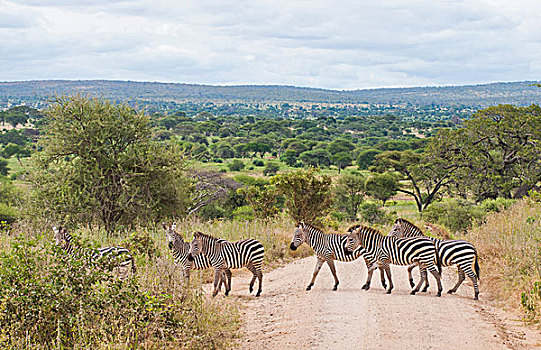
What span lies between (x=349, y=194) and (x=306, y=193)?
2479 centimetres

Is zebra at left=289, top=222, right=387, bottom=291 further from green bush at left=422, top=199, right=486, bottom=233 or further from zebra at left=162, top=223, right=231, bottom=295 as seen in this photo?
green bush at left=422, top=199, right=486, bottom=233

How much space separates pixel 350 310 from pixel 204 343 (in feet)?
7.41

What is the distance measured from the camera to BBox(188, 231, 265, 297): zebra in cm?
918

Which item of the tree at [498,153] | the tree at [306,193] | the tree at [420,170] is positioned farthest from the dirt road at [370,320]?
the tree at [420,170]

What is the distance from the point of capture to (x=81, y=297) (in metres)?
6.70

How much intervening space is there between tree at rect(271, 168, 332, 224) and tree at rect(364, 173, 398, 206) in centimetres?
2546

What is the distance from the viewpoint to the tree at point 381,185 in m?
40.8

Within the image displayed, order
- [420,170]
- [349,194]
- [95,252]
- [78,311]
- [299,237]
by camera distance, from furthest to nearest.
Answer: [349,194], [420,170], [299,237], [95,252], [78,311]

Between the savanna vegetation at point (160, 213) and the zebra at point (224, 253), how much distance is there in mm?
536

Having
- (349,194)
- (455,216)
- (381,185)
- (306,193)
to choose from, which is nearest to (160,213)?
(306,193)

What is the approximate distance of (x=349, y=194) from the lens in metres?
40.3

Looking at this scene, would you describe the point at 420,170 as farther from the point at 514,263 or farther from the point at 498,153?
the point at 514,263

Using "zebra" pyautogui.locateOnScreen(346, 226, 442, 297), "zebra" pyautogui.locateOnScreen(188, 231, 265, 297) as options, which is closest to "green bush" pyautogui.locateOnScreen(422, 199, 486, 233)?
"zebra" pyautogui.locateOnScreen(346, 226, 442, 297)

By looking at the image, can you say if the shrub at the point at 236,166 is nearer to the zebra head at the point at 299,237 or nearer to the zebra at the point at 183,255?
the zebra head at the point at 299,237
